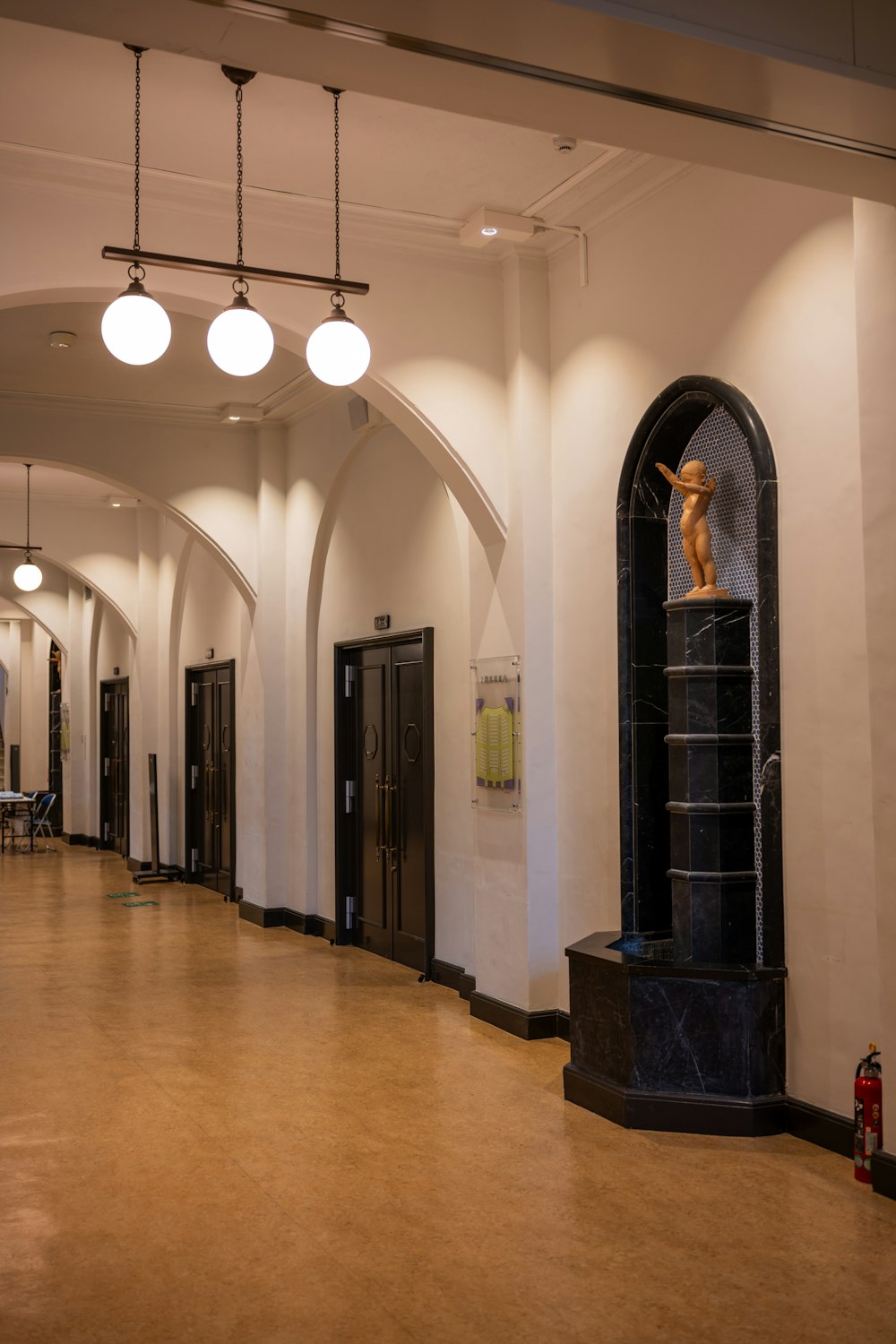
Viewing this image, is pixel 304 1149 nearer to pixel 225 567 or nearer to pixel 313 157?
pixel 313 157

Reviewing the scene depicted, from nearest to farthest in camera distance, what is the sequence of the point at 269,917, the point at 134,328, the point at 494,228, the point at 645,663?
the point at 134,328, the point at 645,663, the point at 494,228, the point at 269,917

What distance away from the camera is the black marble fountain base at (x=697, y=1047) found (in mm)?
5145

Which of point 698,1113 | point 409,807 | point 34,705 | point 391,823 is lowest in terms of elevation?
point 698,1113

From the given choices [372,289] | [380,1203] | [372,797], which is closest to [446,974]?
[372,797]

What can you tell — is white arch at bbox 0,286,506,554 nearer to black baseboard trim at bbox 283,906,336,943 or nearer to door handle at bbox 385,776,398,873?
door handle at bbox 385,776,398,873

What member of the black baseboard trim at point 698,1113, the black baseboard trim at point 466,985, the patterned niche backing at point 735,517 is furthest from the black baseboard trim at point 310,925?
the patterned niche backing at point 735,517

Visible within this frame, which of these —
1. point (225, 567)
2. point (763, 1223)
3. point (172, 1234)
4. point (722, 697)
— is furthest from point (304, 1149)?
point (225, 567)

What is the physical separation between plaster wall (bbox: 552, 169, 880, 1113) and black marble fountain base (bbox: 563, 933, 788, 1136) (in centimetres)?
13

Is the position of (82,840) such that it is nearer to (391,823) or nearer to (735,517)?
(391,823)

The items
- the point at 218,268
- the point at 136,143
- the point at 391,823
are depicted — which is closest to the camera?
the point at 218,268

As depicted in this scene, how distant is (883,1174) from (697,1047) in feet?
3.01

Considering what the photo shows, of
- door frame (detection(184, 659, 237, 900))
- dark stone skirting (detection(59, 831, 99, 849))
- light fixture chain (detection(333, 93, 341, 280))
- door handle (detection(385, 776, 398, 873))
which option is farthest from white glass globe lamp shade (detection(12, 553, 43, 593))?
light fixture chain (detection(333, 93, 341, 280))

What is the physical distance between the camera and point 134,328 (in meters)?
4.58

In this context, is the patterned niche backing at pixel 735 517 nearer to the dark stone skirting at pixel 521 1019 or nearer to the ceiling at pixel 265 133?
the ceiling at pixel 265 133
